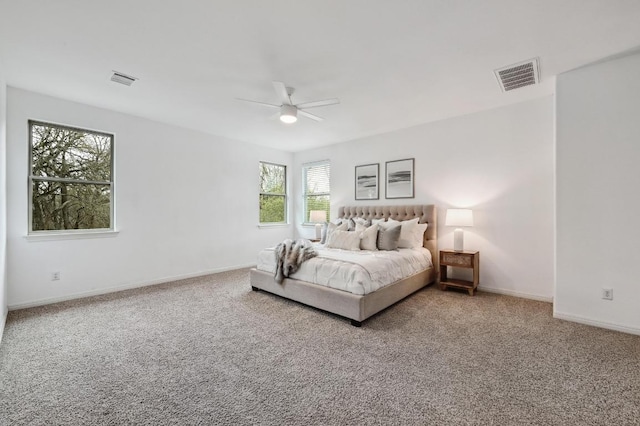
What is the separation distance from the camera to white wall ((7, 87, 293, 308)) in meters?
3.36

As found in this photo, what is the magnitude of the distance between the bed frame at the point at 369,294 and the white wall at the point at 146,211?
5.66 ft

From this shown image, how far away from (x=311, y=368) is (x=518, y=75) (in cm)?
357

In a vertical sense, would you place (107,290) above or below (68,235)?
below

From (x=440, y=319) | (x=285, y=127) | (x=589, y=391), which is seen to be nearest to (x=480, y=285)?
(x=440, y=319)

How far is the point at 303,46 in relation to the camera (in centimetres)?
245

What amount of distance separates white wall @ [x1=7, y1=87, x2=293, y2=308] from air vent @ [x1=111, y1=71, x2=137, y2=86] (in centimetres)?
120

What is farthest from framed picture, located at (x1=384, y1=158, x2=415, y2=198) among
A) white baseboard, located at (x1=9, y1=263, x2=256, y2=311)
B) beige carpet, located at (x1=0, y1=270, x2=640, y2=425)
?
white baseboard, located at (x1=9, y1=263, x2=256, y2=311)

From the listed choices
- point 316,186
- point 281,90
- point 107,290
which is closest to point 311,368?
point 281,90

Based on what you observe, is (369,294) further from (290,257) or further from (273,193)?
(273,193)

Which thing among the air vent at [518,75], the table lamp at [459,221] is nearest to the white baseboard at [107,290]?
the table lamp at [459,221]

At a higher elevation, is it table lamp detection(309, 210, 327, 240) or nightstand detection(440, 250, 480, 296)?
table lamp detection(309, 210, 327, 240)

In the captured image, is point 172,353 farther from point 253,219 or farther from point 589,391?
point 253,219

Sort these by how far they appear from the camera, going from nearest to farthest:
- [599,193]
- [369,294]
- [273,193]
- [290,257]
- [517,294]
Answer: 1. [599,193]
2. [369,294]
3. [290,257]
4. [517,294]
5. [273,193]

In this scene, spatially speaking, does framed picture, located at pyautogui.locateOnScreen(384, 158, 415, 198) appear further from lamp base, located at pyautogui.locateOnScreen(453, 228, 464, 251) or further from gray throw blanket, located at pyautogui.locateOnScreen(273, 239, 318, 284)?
gray throw blanket, located at pyautogui.locateOnScreen(273, 239, 318, 284)
